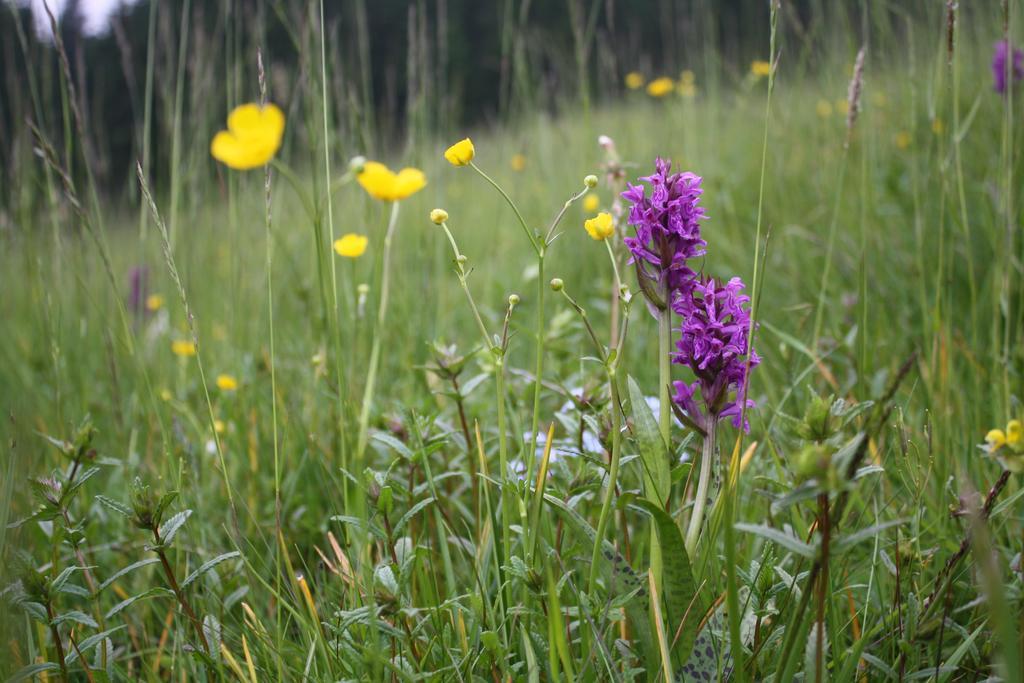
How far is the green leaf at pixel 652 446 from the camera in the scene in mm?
676

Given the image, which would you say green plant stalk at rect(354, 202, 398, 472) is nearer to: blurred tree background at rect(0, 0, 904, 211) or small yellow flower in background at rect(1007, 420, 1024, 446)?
blurred tree background at rect(0, 0, 904, 211)

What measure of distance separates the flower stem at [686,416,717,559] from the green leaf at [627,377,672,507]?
4cm

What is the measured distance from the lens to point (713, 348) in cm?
70

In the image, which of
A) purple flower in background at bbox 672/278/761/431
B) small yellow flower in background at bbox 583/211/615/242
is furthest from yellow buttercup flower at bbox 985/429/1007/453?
small yellow flower in background at bbox 583/211/615/242

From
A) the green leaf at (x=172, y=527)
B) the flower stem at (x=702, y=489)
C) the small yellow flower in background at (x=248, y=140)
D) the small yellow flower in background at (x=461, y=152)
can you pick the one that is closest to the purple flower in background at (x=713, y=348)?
the flower stem at (x=702, y=489)

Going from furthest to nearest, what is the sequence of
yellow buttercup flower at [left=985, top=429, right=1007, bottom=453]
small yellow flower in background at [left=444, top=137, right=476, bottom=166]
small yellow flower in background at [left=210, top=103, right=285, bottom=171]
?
small yellow flower in background at [left=444, top=137, right=476, bottom=166], yellow buttercup flower at [left=985, top=429, right=1007, bottom=453], small yellow flower in background at [left=210, top=103, right=285, bottom=171]

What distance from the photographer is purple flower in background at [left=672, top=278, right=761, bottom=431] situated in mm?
696

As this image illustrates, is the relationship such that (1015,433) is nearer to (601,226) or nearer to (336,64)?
(601,226)

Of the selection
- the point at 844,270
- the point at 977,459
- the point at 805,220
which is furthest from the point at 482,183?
the point at 977,459

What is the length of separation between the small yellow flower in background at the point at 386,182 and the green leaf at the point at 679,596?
0.37 m

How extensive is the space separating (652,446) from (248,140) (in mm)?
445

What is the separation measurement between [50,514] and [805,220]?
2.01 m

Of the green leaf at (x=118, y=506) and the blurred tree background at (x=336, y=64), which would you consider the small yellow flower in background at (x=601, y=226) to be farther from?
the green leaf at (x=118, y=506)

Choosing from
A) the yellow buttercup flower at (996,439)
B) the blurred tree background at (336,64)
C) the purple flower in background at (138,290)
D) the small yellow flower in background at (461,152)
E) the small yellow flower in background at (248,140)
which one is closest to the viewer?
the small yellow flower in background at (248,140)
